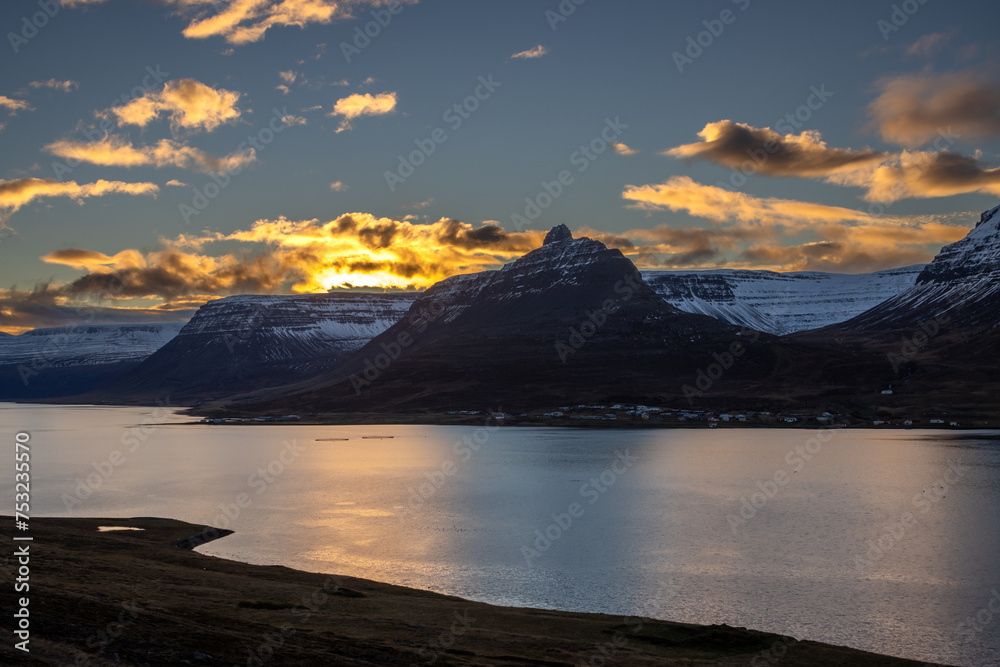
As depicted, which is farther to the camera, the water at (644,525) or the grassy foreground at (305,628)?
the water at (644,525)

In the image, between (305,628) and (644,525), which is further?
(644,525)

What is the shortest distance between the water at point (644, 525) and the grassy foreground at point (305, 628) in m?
6.01

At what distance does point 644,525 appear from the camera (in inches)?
3260

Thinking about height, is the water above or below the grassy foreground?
below

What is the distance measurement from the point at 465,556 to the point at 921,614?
34.7 metres

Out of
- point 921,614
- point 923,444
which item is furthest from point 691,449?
point 921,614

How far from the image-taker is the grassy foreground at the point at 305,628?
33.4 metres

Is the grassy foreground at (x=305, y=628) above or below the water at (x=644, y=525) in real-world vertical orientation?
above

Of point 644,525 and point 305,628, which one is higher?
point 305,628

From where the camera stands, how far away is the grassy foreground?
3344 cm

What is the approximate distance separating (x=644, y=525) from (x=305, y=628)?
162 feet

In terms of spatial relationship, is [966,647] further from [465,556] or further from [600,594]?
[465,556]

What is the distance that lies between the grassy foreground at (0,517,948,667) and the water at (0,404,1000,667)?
6007 millimetres

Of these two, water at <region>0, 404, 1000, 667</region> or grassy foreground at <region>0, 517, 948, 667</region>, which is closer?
grassy foreground at <region>0, 517, 948, 667</region>
